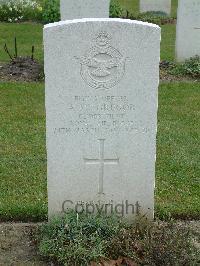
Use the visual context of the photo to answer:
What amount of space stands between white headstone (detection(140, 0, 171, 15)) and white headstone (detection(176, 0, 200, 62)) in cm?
642

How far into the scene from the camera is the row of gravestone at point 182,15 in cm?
1060

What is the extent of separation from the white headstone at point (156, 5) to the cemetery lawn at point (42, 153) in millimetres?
7925

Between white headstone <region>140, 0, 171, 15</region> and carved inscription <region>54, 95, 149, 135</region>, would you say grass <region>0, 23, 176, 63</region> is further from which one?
carved inscription <region>54, 95, 149, 135</region>

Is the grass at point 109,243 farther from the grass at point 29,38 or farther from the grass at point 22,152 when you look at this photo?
the grass at point 29,38

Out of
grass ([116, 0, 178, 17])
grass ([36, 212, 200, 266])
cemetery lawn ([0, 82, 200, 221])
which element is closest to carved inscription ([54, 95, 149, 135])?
grass ([36, 212, 200, 266])

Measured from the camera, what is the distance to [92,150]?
453 cm

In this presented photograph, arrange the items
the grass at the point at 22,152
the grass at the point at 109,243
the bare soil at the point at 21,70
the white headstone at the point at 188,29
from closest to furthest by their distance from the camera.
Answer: the grass at the point at 109,243
the grass at the point at 22,152
the bare soil at the point at 21,70
the white headstone at the point at 188,29

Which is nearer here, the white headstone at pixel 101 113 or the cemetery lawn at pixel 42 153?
the white headstone at pixel 101 113

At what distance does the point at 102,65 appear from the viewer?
4.33 meters

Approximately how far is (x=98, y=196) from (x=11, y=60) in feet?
20.9

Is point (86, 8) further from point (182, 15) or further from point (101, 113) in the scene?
point (101, 113)

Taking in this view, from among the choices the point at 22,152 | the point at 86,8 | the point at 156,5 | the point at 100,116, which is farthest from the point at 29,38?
the point at 100,116

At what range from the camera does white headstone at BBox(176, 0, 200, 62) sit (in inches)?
416

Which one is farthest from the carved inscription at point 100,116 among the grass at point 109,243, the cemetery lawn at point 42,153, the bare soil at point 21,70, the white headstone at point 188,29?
the white headstone at point 188,29
